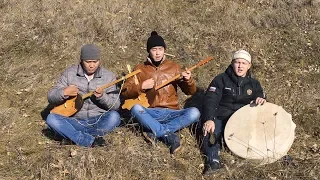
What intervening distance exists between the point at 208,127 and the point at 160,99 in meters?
0.79

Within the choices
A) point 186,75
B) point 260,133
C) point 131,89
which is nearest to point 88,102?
point 131,89

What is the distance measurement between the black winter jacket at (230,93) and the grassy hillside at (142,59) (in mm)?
513

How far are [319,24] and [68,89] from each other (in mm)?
5187

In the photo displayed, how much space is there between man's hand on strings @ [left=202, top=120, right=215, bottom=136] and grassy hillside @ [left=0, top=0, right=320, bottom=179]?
278 millimetres

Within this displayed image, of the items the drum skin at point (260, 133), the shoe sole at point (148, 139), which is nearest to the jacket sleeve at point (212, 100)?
the drum skin at point (260, 133)

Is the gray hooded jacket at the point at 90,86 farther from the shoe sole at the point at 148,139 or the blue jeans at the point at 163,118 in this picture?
the shoe sole at the point at 148,139

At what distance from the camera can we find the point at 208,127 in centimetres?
488

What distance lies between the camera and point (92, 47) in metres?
4.98

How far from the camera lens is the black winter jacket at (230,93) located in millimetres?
5203

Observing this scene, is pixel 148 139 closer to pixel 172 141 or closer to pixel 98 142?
pixel 172 141

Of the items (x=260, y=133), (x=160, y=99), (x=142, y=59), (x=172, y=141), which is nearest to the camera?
(x=260, y=133)

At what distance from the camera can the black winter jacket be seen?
5.20m

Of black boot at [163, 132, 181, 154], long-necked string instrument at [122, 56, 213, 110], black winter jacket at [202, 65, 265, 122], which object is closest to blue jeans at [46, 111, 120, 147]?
long-necked string instrument at [122, 56, 213, 110]

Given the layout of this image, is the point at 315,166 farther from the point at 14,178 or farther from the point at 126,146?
the point at 14,178
